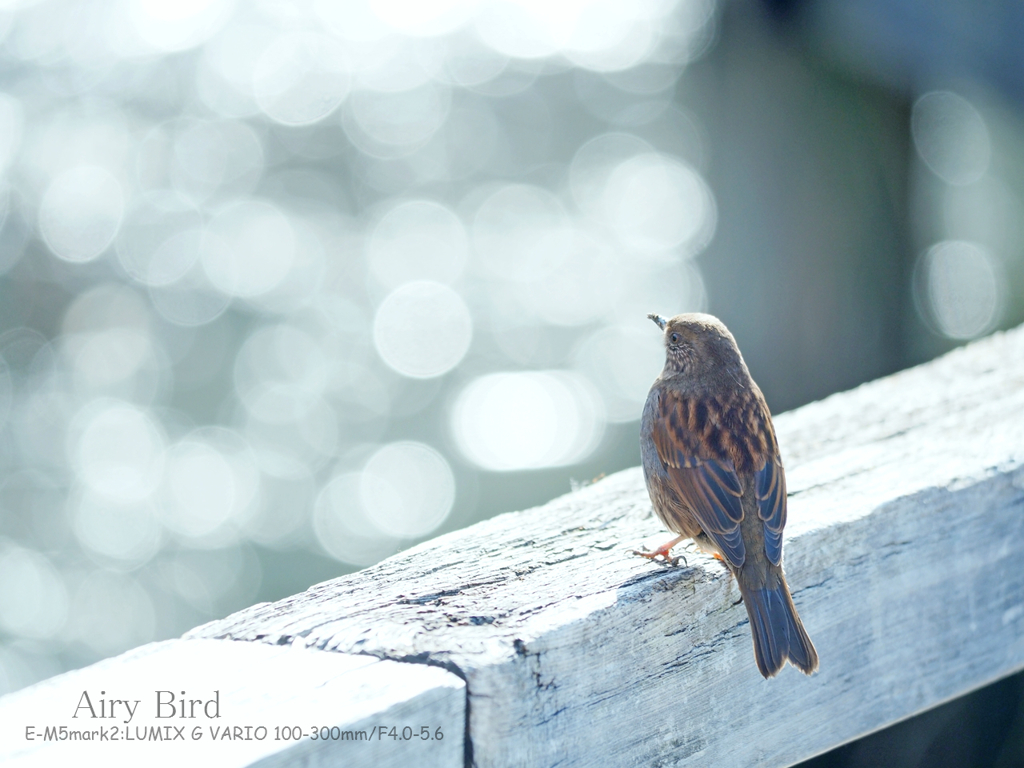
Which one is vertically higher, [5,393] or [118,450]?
[5,393]

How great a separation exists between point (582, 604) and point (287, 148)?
1209 centimetres

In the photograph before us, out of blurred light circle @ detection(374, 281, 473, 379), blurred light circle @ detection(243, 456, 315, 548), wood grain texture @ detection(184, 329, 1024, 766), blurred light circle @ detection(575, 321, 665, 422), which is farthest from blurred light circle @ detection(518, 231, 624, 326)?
wood grain texture @ detection(184, 329, 1024, 766)

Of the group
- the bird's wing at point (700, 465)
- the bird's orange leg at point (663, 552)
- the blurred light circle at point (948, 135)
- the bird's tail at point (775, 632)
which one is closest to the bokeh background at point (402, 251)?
the blurred light circle at point (948, 135)

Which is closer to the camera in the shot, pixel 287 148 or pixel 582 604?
pixel 582 604

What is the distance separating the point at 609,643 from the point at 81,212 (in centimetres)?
1091

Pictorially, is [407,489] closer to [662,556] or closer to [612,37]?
[662,556]

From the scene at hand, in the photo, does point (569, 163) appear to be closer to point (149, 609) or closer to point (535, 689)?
point (149, 609)

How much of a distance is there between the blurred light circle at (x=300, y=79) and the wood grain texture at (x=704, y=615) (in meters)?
12.1

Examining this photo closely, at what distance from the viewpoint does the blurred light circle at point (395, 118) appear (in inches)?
522

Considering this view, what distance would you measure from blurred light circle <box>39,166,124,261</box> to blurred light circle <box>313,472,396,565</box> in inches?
148

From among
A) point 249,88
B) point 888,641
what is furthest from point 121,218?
point 888,641

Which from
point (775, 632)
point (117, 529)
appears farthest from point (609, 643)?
point (117, 529)

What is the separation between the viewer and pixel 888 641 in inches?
71.6

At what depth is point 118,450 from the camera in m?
8.73
